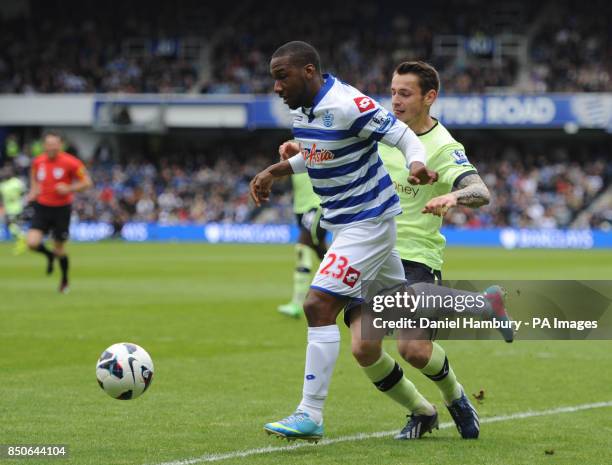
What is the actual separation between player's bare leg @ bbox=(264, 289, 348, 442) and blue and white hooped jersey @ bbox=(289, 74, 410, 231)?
0.48 metres

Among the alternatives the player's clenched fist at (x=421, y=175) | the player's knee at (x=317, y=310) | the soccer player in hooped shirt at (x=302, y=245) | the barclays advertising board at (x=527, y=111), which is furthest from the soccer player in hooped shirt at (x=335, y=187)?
the barclays advertising board at (x=527, y=111)

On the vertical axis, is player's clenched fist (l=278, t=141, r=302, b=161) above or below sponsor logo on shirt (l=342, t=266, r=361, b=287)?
above

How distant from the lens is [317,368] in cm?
582

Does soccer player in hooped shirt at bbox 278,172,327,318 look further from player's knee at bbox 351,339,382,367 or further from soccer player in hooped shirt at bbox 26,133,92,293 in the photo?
player's knee at bbox 351,339,382,367

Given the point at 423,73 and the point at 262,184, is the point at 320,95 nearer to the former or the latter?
the point at 262,184

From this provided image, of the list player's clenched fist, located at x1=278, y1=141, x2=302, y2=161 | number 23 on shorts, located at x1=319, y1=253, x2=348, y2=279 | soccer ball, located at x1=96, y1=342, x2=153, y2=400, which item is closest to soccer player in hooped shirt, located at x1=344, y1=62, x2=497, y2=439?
number 23 on shorts, located at x1=319, y1=253, x2=348, y2=279

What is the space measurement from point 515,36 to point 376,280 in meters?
41.5

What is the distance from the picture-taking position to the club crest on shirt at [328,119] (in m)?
5.86

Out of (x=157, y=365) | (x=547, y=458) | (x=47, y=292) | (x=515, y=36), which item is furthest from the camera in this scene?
(x=515, y=36)

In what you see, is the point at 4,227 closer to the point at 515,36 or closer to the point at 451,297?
the point at 515,36

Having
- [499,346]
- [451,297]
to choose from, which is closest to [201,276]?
[499,346]

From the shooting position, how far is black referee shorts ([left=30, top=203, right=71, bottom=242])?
1748 cm

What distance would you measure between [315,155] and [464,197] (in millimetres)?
851

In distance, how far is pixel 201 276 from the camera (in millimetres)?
22109
